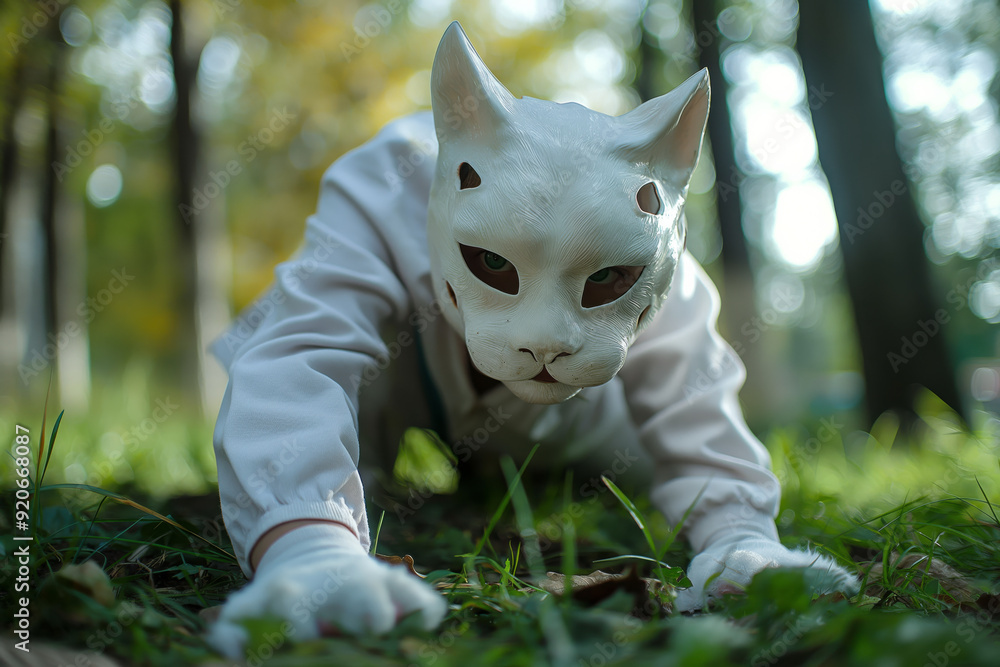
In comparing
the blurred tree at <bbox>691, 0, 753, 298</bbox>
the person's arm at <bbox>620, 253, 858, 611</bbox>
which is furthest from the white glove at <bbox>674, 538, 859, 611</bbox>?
the blurred tree at <bbox>691, 0, 753, 298</bbox>

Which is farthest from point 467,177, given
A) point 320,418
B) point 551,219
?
point 320,418

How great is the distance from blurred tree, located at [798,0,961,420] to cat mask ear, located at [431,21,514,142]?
133 inches

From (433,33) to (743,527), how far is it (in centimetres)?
764

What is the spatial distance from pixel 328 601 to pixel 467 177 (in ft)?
2.83

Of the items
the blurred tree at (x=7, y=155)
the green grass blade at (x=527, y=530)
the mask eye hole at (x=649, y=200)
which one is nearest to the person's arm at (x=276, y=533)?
the green grass blade at (x=527, y=530)

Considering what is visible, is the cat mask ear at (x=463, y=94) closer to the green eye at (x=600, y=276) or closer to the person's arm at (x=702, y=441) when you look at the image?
the green eye at (x=600, y=276)

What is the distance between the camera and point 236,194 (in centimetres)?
1067

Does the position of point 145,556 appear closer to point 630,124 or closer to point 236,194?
point 630,124

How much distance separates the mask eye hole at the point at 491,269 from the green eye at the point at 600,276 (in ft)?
0.49

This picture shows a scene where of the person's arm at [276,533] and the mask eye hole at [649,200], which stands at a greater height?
the mask eye hole at [649,200]

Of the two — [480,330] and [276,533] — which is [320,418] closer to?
[276,533]

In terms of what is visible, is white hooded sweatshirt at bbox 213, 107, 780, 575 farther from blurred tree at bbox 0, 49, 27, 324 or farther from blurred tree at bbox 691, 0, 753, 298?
blurred tree at bbox 691, 0, 753, 298

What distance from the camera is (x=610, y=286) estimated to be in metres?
1.33

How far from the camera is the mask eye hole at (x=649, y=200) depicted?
53.7 inches
